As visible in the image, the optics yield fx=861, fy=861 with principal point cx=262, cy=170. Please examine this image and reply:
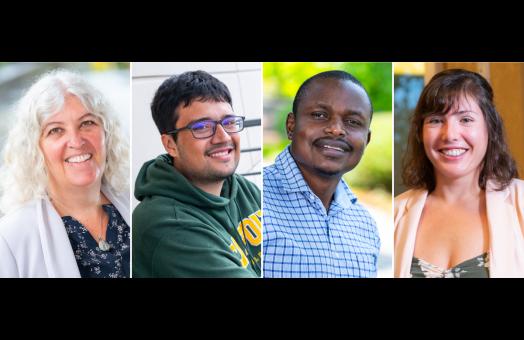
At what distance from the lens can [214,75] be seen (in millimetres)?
5344

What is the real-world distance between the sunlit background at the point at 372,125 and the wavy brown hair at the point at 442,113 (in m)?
0.15

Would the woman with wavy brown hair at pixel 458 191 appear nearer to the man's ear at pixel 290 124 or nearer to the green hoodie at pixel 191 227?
the man's ear at pixel 290 124

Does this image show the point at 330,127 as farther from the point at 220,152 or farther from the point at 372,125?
the point at 220,152

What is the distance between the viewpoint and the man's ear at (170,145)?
5.30 metres

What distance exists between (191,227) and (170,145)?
0.53m

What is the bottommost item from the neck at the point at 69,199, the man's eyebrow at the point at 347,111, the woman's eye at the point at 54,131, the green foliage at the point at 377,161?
the neck at the point at 69,199

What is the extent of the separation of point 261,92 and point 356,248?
1.13 metres

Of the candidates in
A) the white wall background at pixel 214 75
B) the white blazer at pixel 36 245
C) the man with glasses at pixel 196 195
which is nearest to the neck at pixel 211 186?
the man with glasses at pixel 196 195

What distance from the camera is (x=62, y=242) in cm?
529

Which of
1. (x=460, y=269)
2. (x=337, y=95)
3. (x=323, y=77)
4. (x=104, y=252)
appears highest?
(x=323, y=77)

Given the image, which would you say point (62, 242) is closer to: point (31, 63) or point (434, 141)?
point (31, 63)

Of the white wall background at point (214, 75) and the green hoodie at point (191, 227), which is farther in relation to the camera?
the white wall background at point (214, 75)

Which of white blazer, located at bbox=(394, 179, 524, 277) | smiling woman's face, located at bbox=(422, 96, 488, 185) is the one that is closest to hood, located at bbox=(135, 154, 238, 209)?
white blazer, located at bbox=(394, 179, 524, 277)

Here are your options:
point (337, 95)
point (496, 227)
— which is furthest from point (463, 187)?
point (337, 95)
